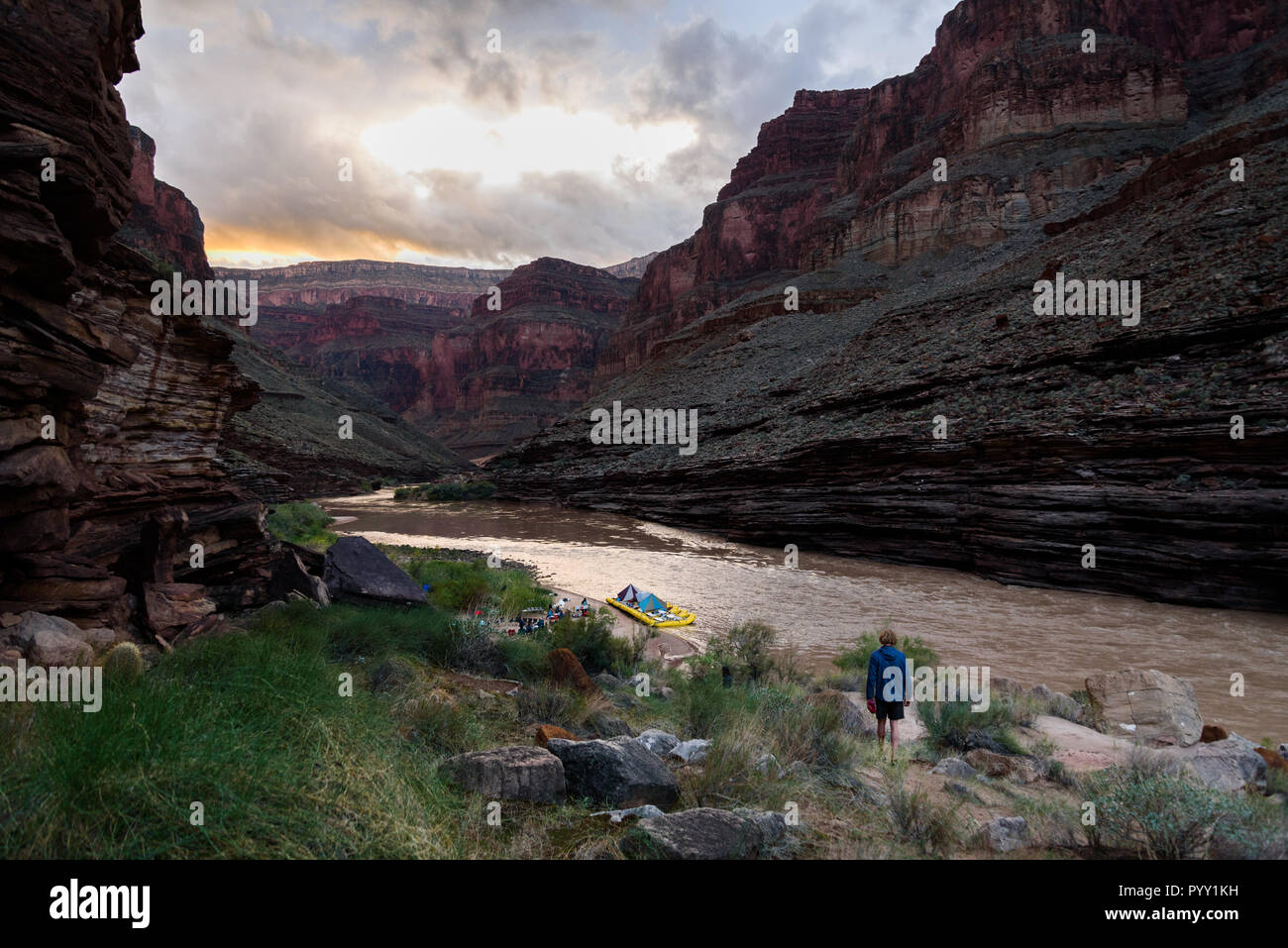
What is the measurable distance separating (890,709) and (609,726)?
2.92 m

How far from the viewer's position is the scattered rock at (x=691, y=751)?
434 centimetres

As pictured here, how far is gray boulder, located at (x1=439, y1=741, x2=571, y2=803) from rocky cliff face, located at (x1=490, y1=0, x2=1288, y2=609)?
16038mm

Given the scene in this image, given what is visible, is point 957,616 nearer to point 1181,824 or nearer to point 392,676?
point 1181,824

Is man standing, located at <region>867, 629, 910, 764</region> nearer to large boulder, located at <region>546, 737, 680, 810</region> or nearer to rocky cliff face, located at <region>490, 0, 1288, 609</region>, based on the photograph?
large boulder, located at <region>546, 737, 680, 810</region>

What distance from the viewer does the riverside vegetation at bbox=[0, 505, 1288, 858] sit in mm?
2215

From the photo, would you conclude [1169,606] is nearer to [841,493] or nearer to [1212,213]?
[841,493]

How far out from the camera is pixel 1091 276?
953 inches

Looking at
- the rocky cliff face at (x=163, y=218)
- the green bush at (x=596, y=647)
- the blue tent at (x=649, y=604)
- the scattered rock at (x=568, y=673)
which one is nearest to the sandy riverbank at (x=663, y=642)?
the blue tent at (x=649, y=604)

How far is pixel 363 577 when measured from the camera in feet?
29.2

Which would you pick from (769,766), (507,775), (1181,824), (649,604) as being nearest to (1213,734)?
(1181,824)

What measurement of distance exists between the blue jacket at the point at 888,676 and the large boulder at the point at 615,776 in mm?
3152
